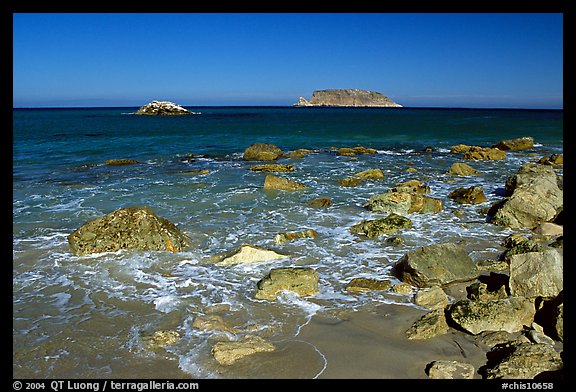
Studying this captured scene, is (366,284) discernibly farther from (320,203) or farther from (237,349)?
(320,203)

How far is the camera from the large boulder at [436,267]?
279 inches

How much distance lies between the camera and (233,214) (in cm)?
1220

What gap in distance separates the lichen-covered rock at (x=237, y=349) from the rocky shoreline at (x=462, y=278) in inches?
0.5

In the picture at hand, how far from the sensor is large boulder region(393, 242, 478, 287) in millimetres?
7098

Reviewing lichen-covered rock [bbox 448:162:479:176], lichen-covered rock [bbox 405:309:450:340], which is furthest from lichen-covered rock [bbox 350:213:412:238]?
lichen-covered rock [bbox 448:162:479:176]

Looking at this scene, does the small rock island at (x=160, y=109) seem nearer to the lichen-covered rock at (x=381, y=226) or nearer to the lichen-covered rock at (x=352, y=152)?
the lichen-covered rock at (x=352, y=152)

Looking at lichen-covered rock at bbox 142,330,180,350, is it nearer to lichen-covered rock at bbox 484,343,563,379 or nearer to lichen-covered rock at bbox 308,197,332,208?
lichen-covered rock at bbox 484,343,563,379

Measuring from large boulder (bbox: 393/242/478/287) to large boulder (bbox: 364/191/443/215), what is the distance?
14.0 ft

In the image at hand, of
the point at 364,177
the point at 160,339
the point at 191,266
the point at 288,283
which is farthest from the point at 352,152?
the point at 160,339

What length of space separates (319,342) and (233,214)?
7158mm

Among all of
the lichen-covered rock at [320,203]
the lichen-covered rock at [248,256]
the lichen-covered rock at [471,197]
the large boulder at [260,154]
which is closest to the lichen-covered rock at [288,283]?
the lichen-covered rock at [248,256]

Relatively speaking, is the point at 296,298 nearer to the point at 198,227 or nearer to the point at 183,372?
the point at 183,372
